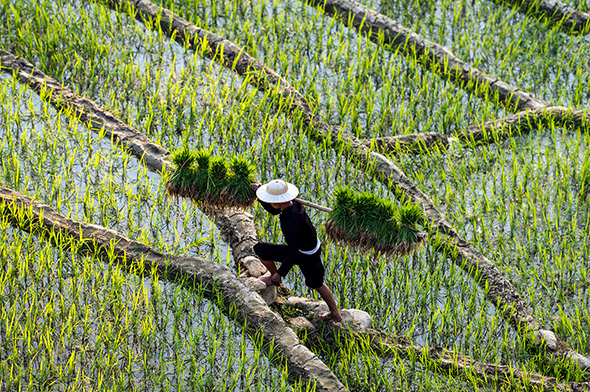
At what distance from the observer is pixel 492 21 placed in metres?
5.68

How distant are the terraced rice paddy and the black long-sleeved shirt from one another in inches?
13.6

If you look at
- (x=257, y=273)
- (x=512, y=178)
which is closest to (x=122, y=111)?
(x=257, y=273)

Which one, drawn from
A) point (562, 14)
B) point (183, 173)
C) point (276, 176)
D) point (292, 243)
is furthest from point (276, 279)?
point (562, 14)

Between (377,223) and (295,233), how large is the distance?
405 mm

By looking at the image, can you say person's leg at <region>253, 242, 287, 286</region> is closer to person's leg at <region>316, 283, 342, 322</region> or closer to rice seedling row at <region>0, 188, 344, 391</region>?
rice seedling row at <region>0, 188, 344, 391</region>

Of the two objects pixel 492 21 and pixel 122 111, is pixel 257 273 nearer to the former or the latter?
pixel 122 111

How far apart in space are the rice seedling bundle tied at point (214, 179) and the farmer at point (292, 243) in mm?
87

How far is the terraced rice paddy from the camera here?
3.00m

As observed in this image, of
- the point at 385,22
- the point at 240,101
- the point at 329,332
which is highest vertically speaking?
the point at 385,22

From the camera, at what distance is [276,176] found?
3977 millimetres

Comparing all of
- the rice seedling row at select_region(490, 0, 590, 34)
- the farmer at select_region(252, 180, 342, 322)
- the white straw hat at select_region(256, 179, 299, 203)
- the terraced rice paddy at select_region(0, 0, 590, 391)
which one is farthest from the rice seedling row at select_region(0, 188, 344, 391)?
the rice seedling row at select_region(490, 0, 590, 34)

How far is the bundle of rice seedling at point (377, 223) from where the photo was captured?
3.00 m

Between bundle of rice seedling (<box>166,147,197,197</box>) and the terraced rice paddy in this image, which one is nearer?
the terraced rice paddy

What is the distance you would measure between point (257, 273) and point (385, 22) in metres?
2.98
